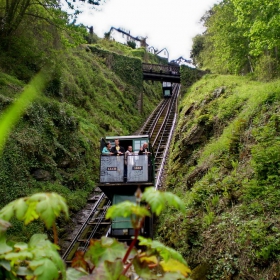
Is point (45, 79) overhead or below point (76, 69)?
below

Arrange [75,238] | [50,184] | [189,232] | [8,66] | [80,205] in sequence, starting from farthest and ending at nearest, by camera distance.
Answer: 1. [8,66]
2. [80,205]
3. [50,184]
4. [75,238]
5. [189,232]

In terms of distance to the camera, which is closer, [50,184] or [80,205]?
[50,184]

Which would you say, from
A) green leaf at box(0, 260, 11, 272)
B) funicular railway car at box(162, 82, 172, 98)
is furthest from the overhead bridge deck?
green leaf at box(0, 260, 11, 272)

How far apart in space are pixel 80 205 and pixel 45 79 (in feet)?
22.9

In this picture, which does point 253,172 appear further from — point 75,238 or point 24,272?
point 24,272

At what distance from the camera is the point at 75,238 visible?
36.9 feet

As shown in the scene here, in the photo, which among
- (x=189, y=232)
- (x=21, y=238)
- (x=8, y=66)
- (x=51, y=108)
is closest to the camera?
(x=189, y=232)

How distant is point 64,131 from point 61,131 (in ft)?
0.66

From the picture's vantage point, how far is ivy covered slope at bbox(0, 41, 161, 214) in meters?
12.0

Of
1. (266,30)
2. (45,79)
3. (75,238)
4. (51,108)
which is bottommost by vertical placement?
(75,238)

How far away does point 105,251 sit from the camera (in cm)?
160

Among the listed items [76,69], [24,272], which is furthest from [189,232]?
[76,69]

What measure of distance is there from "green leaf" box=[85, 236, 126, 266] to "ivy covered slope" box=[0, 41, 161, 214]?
9406 mm

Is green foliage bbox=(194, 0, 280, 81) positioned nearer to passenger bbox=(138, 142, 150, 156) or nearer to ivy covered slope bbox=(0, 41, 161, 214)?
passenger bbox=(138, 142, 150, 156)
